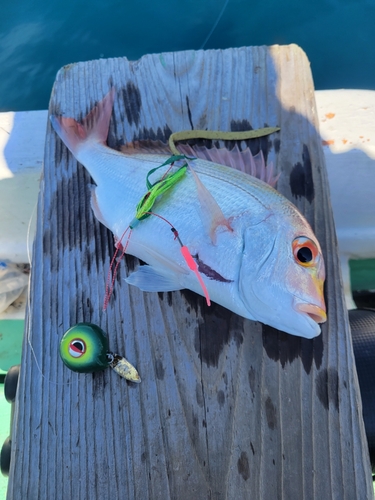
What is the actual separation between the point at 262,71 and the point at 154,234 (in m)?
1.08

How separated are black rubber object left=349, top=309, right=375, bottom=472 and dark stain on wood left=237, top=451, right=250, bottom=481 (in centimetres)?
63

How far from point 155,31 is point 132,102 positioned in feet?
7.47

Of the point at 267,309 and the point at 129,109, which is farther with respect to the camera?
the point at 129,109

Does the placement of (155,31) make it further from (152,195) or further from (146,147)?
(152,195)

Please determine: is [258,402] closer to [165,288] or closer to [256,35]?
[165,288]

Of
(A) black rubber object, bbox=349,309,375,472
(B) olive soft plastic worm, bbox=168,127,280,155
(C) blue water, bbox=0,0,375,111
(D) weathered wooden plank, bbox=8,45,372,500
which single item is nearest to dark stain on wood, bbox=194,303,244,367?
(D) weathered wooden plank, bbox=8,45,372,500

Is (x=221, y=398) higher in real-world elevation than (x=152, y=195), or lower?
lower

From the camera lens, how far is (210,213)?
3.91 feet

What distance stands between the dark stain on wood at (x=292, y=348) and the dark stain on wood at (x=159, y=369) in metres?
0.38

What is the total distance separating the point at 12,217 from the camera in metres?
2.18

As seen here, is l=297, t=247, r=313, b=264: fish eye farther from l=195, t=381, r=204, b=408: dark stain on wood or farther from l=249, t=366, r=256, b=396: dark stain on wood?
l=195, t=381, r=204, b=408: dark stain on wood

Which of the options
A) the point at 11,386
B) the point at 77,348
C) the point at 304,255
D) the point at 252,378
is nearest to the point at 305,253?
the point at 304,255

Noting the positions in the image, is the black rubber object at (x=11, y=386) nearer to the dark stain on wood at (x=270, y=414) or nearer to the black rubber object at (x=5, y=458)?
the black rubber object at (x=5, y=458)

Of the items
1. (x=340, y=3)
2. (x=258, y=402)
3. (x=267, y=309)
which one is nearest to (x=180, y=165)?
(x=267, y=309)
